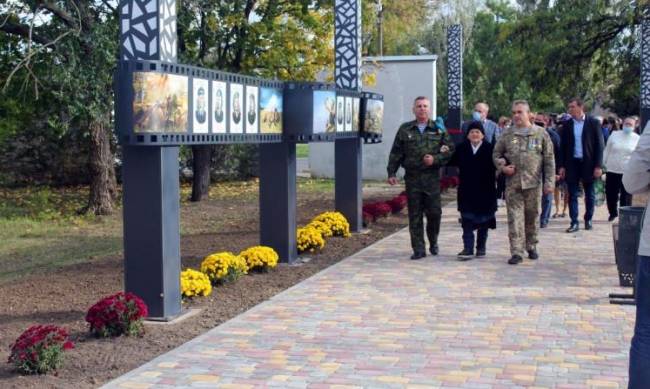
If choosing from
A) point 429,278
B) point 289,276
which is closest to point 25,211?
point 289,276

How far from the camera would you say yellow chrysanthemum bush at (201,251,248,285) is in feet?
29.6

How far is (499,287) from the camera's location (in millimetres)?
8875

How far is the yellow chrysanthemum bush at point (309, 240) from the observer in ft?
37.7

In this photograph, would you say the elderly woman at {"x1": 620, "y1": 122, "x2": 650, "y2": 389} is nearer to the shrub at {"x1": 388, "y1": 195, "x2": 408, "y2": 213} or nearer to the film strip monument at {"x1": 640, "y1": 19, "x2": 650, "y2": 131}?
the shrub at {"x1": 388, "y1": 195, "x2": 408, "y2": 213}

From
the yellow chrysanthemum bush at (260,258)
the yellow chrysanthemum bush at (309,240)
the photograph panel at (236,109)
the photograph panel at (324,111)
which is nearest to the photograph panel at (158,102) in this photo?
the photograph panel at (236,109)

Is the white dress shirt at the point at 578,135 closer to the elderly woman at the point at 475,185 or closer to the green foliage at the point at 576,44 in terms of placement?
the elderly woman at the point at 475,185

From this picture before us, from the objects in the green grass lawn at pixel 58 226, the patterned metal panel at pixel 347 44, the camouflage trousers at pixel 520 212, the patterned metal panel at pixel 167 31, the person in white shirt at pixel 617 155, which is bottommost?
the green grass lawn at pixel 58 226

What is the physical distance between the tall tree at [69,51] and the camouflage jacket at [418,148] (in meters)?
6.96

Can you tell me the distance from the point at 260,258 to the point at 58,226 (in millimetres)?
7497

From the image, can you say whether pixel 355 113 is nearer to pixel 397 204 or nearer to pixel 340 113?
pixel 340 113

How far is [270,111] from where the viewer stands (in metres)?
10.0

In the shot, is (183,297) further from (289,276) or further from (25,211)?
(25,211)

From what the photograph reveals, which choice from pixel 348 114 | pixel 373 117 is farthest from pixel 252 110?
pixel 373 117

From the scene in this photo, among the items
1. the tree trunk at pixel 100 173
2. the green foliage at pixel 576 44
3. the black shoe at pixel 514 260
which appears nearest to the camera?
the black shoe at pixel 514 260
